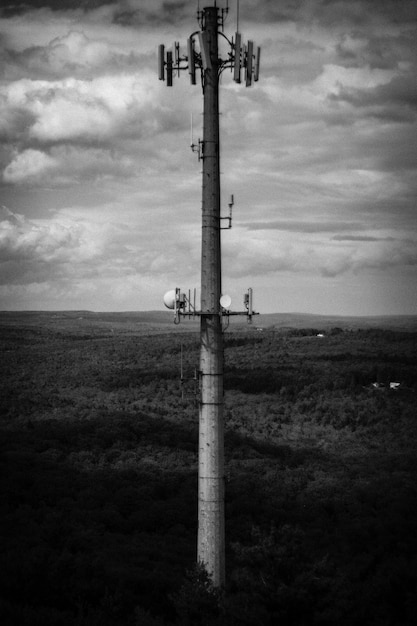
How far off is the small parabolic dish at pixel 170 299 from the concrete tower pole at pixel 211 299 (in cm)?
57

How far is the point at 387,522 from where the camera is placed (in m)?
20.5

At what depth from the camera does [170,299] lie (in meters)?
12.3

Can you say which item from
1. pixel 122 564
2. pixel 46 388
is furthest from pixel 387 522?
pixel 46 388

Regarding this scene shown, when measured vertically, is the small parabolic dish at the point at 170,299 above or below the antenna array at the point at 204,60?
below

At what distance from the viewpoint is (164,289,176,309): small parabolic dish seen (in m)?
12.2

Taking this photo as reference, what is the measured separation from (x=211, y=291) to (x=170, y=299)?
808 millimetres

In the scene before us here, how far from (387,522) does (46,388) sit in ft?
116

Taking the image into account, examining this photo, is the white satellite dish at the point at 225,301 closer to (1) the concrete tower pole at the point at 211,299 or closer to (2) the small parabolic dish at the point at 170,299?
(1) the concrete tower pole at the point at 211,299

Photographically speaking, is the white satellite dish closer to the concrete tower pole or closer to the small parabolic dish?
the concrete tower pole

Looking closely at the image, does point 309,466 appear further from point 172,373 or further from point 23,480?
point 172,373

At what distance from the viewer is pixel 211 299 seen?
1228 centimetres

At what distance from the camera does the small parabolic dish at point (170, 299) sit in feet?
40.2

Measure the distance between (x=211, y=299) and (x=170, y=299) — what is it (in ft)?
2.60

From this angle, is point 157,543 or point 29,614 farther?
point 157,543
